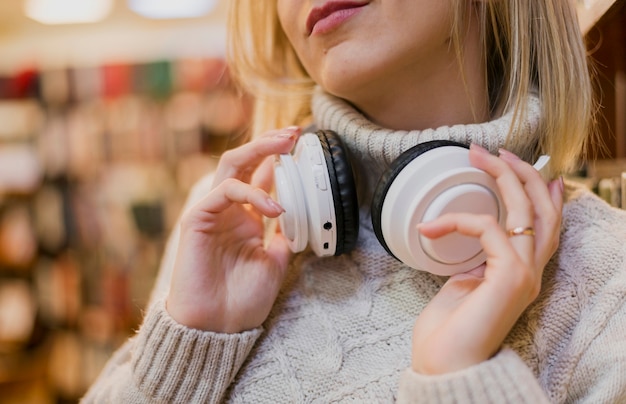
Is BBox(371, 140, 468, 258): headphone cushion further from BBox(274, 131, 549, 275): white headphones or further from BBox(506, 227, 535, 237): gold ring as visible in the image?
BBox(506, 227, 535, 237): gold ring

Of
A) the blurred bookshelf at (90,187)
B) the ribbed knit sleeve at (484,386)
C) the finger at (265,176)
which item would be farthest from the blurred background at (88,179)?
the ribbed knit sleeve at (484,386)

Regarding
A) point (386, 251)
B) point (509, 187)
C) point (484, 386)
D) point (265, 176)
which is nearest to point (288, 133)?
point (265, 176)

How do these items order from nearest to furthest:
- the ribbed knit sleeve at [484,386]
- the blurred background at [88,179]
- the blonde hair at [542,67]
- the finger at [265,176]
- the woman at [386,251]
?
the ribbed knit sleeve at [484,386], the woman at [386,251], the blonde hair at [542,67], the finger at [265,176], the blurred background at [88,179]

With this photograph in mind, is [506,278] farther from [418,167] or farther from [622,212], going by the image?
[622,212]

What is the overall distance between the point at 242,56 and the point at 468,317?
0.75m

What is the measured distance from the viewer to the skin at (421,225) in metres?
0.62

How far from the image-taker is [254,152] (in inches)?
33.0

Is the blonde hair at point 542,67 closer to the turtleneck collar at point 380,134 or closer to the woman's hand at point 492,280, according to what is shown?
the turtleneck collar at point 380,134

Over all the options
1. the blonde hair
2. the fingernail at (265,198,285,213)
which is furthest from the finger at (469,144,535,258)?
the fingernail at (265,198,285,213)

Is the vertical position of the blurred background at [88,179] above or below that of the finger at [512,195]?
A: below

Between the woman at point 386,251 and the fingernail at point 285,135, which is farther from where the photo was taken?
the fingernail at point 285,135

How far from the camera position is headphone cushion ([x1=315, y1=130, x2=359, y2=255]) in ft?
2.48

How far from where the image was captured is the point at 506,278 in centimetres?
62

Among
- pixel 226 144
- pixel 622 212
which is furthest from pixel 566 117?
pixel 226 144
